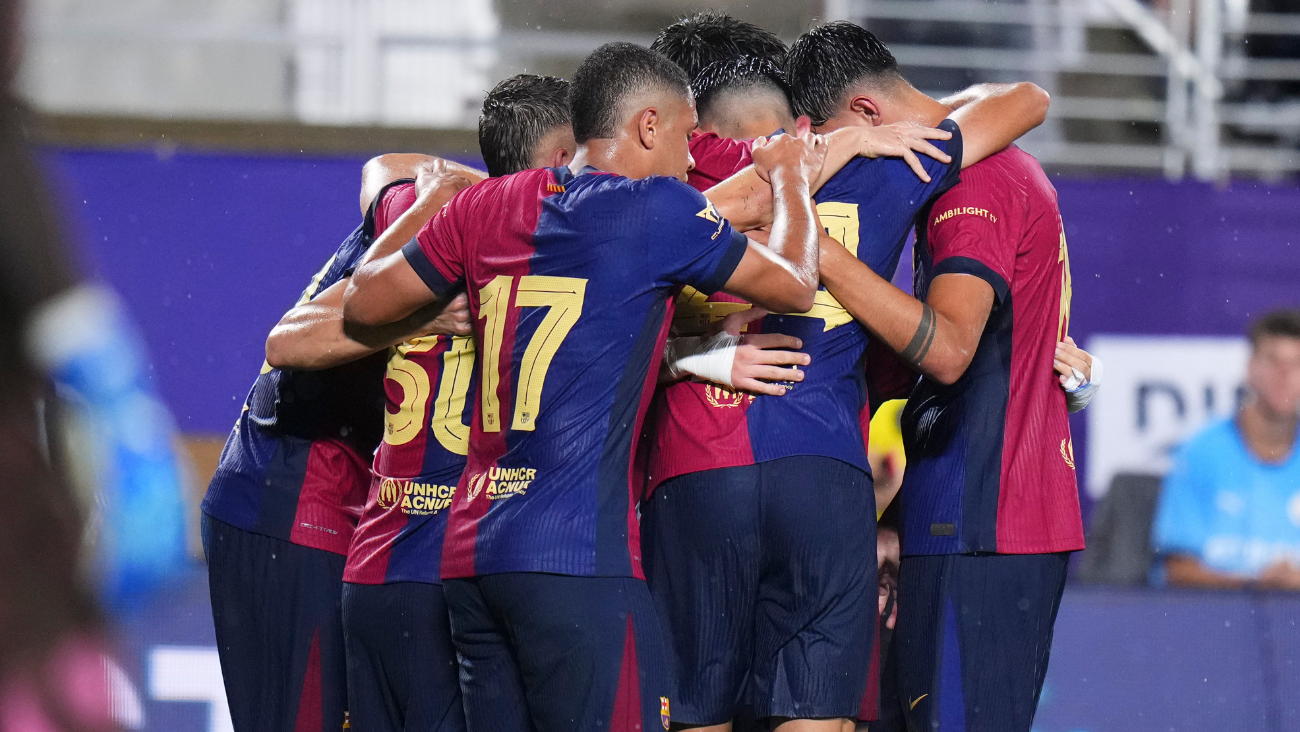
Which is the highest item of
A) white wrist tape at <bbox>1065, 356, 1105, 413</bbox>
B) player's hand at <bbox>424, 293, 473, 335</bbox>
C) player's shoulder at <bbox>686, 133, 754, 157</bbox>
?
player's shoulder at <bbox>686, 133, 754, 157</bbox>

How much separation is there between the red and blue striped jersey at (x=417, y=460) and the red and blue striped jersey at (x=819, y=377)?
1.74 feet

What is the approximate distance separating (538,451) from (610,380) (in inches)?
8.8

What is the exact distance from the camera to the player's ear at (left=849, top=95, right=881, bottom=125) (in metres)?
3.72

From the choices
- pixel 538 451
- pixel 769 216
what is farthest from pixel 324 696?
pixel 769 216

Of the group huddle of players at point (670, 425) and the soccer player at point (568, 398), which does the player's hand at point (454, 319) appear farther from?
the soccer player at point (568, 398)

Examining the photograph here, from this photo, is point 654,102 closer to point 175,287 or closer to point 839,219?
point 839,219

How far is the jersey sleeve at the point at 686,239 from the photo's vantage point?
2945 mm

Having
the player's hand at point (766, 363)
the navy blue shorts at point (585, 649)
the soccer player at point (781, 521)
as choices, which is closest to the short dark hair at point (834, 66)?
the soccer player at point (781, 521)

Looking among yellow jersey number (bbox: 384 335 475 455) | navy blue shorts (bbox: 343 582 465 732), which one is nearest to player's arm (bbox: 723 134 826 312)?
yellow jersey number (bbox: 384 335 475 455)

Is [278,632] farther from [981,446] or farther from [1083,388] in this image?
[1083,388]

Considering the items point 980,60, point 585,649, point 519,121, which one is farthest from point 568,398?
point 980,60

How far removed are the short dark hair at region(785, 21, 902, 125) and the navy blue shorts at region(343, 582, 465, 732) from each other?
1719 millimetres

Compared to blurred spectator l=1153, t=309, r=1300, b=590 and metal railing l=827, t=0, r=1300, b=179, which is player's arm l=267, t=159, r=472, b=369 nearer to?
blurred spectator l=1153, t=309, r=1300, b=590

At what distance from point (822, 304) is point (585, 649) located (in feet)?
3.61
